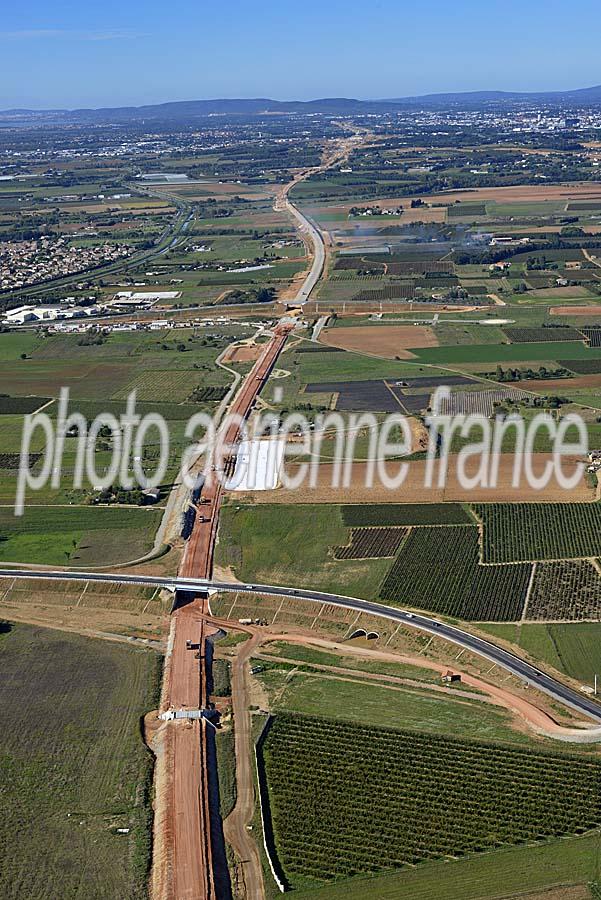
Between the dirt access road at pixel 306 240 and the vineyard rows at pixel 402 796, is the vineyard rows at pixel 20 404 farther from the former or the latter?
the vineyard rows at pixel 402 796

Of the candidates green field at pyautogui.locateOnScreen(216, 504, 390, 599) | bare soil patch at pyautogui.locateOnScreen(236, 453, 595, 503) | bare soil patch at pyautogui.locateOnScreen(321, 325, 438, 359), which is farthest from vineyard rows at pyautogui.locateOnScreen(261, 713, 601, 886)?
bare soil patch at pyautogui.locateOnScreen(321, 325, 438, 359)

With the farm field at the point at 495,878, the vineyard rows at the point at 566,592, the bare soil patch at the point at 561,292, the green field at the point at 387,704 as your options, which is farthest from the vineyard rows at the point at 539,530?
the bare soil patch at the point at 561,292

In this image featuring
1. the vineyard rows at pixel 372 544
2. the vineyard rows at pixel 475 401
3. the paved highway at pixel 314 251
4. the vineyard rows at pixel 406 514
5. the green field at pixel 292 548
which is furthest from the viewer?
the paved highway at pixel 314 251

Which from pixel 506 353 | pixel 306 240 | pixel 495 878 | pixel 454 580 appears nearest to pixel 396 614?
pixel 454 580

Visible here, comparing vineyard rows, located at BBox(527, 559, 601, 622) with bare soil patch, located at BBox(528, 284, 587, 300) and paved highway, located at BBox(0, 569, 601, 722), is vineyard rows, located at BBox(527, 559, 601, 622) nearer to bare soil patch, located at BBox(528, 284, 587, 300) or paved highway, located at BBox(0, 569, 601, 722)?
paved highway, located at BBox(0, 569, 601, 722)

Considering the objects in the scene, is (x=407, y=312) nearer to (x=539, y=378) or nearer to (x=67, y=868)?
(x=539, y=378)

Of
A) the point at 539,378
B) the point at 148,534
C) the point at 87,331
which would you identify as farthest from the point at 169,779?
the point at 87,331
